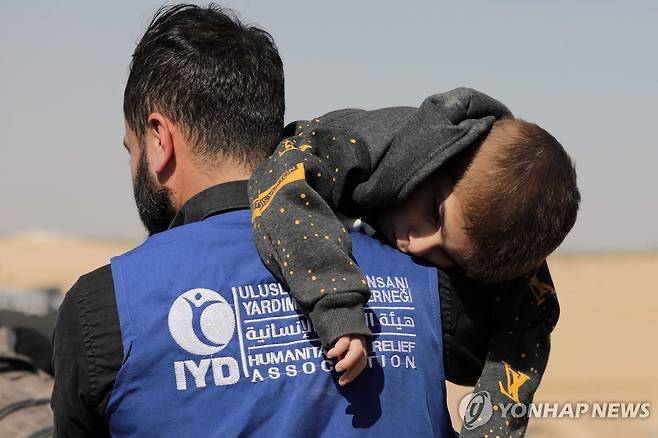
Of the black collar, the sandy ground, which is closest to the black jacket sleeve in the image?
the black collar

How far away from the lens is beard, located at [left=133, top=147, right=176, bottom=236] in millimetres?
2555

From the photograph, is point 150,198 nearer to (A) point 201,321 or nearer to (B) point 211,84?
(B) point 211,84

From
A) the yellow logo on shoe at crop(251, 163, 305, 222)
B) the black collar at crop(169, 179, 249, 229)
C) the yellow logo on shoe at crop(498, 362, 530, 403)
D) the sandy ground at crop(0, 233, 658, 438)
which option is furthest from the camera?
the sandy ground at crop(0, 233, 658, 438)

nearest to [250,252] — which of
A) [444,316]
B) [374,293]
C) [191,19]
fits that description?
[374,293]

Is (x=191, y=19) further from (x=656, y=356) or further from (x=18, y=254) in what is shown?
(x=18, y=254)

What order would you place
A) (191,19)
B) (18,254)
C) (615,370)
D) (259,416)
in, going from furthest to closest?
(18,254), (615,370), (191,19), (259,416)

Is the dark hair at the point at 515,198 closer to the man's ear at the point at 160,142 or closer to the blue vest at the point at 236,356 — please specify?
the blue vest at the point at 236,356

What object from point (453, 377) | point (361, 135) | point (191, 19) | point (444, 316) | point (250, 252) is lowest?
point (453, 377)

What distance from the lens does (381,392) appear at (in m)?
2.20

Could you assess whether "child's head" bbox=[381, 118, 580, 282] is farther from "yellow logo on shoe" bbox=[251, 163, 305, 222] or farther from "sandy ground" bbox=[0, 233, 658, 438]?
"sandy ground" bbox=[0, 233, 658, 438]

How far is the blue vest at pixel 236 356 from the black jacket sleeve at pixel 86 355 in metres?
0.02

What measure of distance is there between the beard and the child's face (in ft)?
1.81

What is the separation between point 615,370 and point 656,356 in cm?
101

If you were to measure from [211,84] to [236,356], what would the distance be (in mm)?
742
